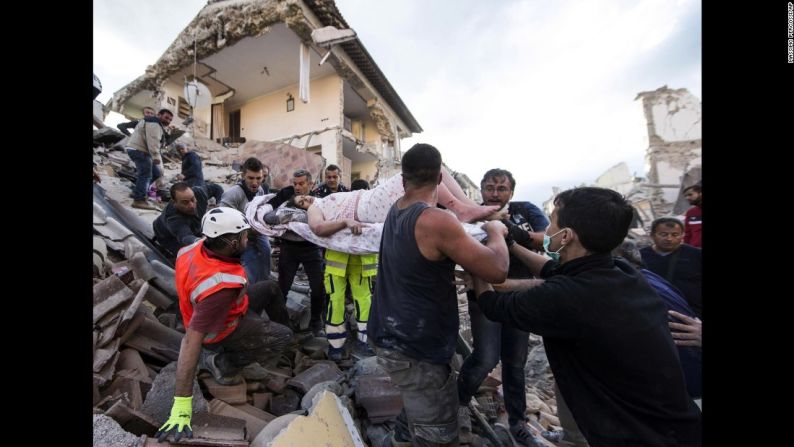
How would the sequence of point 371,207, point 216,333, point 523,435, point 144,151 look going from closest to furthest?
point 216,333 < point 523,435 < point 371,207 < point 144,151

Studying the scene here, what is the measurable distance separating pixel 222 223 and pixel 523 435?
2.77 meters

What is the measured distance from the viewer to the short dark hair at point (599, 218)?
1.37 metres

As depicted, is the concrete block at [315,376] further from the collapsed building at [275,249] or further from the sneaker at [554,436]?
the sneaker at [554,436]

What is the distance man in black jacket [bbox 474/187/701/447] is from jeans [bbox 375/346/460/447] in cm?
51

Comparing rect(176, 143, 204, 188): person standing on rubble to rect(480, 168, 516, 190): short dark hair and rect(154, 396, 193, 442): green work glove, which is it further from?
rect(480, 168, 516, 190): short dark hair

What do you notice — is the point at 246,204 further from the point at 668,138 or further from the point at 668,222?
the point at 668,138

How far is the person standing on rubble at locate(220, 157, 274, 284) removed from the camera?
3.53m

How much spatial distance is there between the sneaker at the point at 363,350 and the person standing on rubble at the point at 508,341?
983mm

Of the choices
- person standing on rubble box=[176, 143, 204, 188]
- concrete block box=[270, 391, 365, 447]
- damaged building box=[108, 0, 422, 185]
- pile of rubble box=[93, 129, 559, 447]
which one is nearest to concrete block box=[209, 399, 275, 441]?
pile of rubble box=[93, 129, 559, 447]

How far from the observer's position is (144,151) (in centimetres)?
580

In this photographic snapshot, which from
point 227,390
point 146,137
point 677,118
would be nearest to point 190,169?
point 146,137
